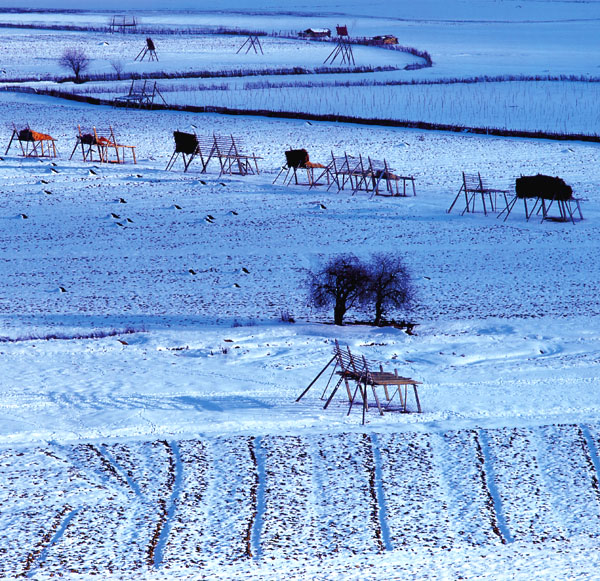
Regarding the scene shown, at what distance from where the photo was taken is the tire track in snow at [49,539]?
10.2 metres

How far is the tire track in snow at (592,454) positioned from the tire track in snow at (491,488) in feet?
4.20

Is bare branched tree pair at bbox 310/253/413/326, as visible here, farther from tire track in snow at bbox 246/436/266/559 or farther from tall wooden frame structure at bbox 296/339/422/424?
tire track in snow at bbox 246/436/266/559

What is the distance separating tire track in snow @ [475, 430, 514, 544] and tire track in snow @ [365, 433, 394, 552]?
1253 millimetres

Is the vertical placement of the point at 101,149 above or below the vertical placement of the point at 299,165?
above

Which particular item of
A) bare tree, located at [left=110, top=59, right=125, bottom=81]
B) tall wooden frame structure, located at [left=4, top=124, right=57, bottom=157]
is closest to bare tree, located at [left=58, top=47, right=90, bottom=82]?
bare tree, located at [left=110, top=59, right=125, bottom=81]

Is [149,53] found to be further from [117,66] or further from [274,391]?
[274,391]

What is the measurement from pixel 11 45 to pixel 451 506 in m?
66.6

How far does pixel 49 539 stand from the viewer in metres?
10.9

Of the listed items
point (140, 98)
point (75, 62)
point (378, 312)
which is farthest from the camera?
point (75, 62)

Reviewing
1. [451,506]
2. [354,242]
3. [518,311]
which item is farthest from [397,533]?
[354,242]

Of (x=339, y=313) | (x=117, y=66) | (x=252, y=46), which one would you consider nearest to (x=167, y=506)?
(x=339, y=313)

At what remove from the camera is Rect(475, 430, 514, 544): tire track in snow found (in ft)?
36.9

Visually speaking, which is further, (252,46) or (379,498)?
(252,46)

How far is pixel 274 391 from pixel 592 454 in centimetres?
491
